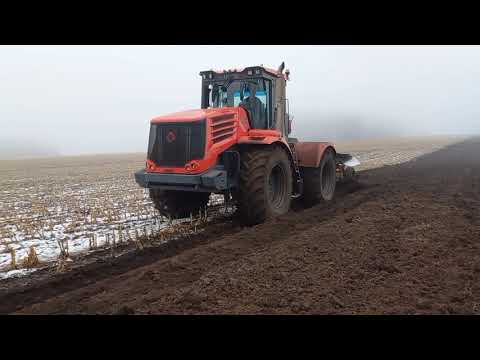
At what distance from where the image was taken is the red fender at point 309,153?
920 cm

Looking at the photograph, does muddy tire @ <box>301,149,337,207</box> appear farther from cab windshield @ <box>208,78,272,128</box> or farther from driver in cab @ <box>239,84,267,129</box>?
driver in cab @ <box>239,84,267,129</box>

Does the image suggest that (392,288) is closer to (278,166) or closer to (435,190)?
(278,166)

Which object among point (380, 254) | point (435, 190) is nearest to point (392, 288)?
point (380, 254)

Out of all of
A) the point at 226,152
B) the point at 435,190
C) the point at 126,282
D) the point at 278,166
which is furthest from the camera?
the point at 435,190

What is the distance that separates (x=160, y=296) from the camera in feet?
13.5

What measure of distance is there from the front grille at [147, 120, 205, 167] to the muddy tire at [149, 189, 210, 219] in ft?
3.00

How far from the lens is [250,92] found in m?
8.48

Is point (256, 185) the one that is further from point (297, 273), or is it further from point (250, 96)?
point (297, 273)

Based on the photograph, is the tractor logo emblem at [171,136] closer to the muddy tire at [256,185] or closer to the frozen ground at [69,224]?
the muddy tire at [256,185]

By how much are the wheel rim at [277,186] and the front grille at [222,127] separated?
1.14 meters

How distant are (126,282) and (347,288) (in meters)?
2.48

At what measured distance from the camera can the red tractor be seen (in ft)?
23.6

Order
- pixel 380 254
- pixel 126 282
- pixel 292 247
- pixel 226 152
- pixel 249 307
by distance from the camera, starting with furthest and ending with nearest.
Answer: pixel 226 152 < pixel 292 247 < pixel 380 254 < pixel 126 282 < pixel 249 307

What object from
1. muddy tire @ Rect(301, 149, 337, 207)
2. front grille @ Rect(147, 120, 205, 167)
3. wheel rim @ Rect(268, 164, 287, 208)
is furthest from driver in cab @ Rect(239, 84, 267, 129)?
muddy tire @ Rect(301, 149, 337, 207)
